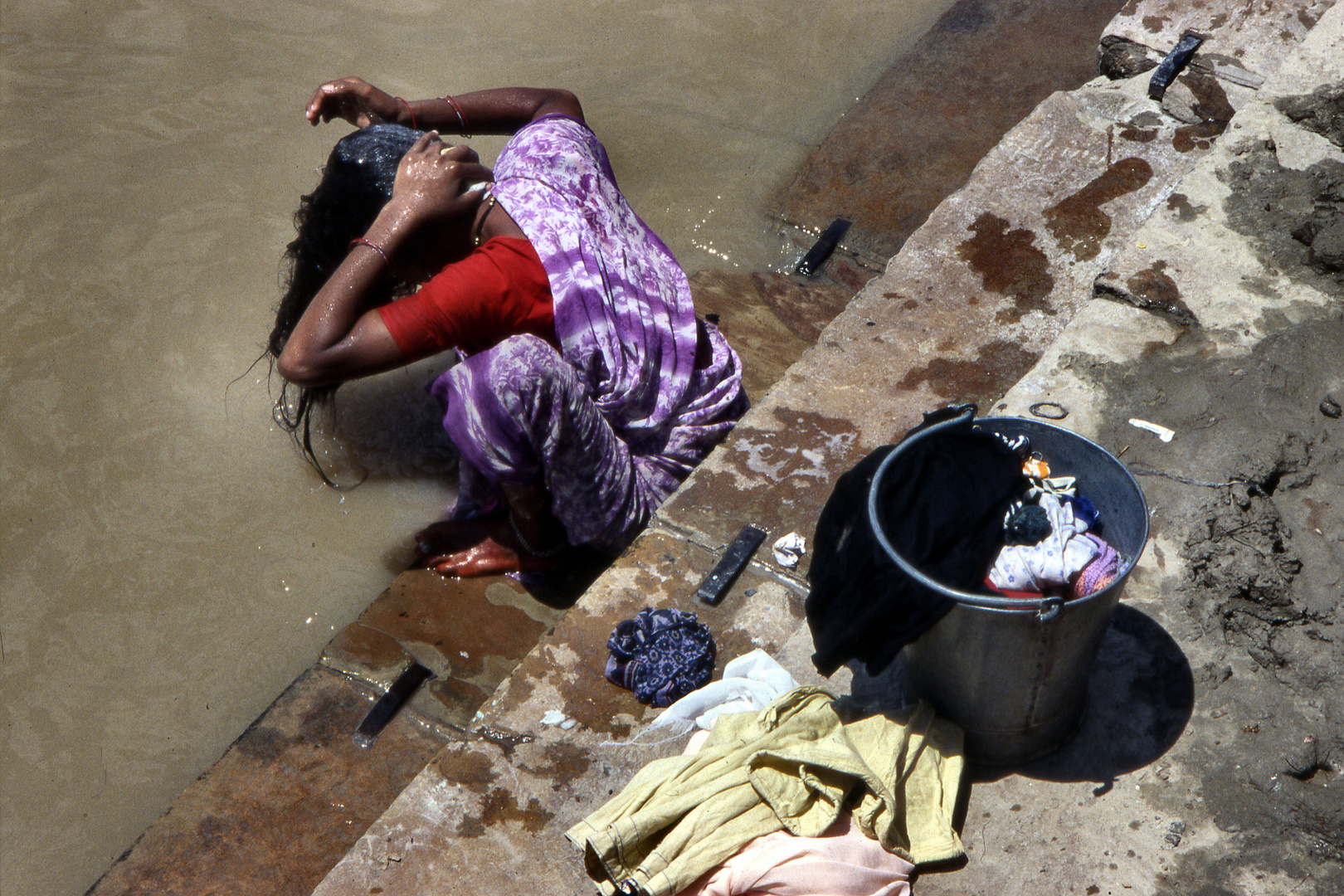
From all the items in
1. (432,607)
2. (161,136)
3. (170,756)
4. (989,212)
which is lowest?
(170,756)

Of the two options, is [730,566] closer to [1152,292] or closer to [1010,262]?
[1152,292]

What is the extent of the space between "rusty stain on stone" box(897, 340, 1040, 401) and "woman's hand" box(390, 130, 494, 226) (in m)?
1.39

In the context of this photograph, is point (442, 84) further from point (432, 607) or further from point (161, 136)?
→ point (432, 607)

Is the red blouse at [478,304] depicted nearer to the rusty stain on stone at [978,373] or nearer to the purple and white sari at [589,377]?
the purple and white sari at [589,377]

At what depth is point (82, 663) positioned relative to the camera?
3.22m

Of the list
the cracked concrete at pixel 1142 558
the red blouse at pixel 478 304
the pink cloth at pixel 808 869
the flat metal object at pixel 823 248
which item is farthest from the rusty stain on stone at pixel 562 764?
the flat metal object at pixel 823 248

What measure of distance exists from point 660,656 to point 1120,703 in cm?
99

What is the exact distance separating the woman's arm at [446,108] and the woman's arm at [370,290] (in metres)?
0.51

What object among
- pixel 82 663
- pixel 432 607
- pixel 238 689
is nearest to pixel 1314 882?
pixel 432 607

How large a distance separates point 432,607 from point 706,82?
3.28 m

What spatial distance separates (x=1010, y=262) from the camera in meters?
3.49

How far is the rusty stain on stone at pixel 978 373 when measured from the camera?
304 cm

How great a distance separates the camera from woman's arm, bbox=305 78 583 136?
10.7 feet

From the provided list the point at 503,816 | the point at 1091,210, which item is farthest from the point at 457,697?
the point at 1091,210
